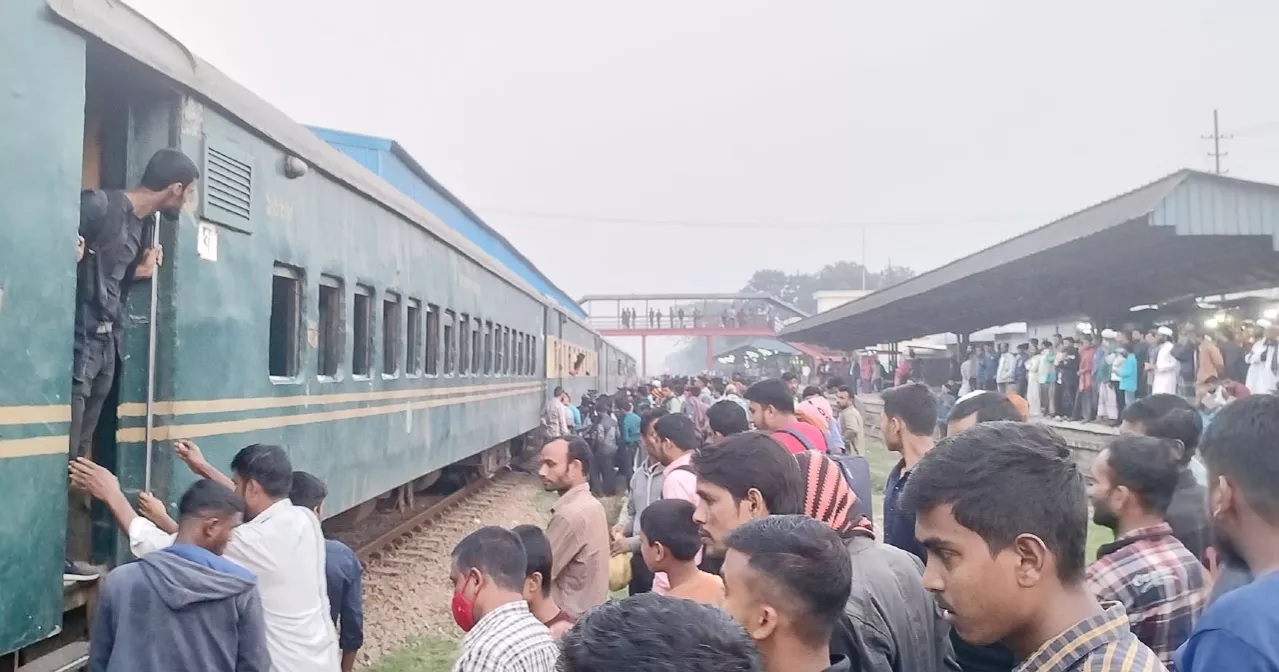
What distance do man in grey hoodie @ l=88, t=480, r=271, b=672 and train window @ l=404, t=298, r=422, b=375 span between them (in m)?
5.53

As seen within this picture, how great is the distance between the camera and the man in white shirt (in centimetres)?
369

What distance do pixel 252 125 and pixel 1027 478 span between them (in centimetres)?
429

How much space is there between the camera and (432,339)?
31.3ft

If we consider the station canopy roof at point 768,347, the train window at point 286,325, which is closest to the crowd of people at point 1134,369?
the train window at point 286,325

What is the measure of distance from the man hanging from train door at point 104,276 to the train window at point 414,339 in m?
4.47

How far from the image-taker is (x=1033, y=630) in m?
1.89

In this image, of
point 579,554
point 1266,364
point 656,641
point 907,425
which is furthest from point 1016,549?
point 1266,364

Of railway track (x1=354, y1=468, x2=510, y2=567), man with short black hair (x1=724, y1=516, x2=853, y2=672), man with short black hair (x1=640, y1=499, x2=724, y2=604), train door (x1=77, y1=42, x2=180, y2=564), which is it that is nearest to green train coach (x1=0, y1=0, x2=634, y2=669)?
train door (x1=77, y1=42, x2=180, y2=564)

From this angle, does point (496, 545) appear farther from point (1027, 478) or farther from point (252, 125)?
point (252, 125)

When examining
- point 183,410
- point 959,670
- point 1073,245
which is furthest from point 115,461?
point 1073,245

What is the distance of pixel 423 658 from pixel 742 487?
4.22 metres

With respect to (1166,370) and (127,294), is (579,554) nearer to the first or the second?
(127,294)

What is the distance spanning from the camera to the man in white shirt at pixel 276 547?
369 cm

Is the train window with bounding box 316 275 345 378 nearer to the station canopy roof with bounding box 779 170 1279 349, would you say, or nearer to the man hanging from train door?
the man hanging from train door
